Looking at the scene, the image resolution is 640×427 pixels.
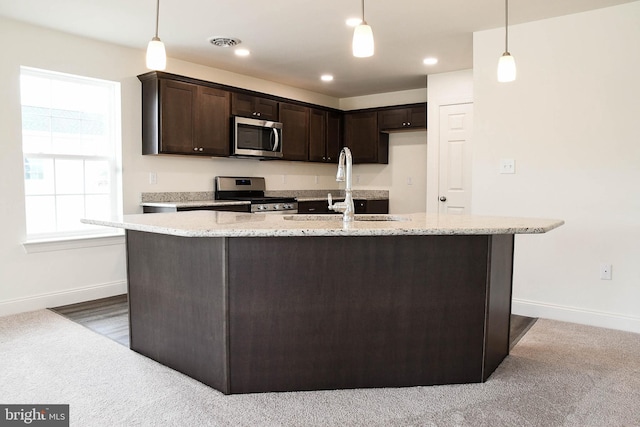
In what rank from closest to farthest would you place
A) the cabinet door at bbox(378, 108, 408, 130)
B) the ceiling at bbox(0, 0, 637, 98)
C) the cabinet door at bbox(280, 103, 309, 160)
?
the ceiling at bbox(0, 0, 637, 98) < the cabinet door at bbox(280, 103, 309, 160) < the cabinet door at bbox(378, 108, 408, 130)

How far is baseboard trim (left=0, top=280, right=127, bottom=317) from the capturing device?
3765 millimetres

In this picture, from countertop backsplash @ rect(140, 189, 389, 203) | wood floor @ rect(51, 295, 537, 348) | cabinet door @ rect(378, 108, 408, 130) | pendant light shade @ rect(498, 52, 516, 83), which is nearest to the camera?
pendant light shade @ rect(498, 52, 516, 83)

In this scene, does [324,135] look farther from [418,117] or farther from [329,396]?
[329,396]

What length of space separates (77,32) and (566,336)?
4548mm

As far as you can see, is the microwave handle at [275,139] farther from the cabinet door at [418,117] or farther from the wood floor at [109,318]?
the wood floor at [109,318]

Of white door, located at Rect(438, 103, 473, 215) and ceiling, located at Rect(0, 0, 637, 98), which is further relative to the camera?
white door, located at Rect(438, 103, 473, 215)

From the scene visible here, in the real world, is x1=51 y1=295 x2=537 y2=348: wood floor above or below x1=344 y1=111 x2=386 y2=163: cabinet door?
below

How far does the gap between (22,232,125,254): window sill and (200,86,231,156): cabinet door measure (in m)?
1.17

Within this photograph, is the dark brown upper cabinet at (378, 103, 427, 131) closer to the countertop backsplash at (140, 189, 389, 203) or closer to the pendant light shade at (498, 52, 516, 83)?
the countertop backsplash at (140, 189, 389, 203)

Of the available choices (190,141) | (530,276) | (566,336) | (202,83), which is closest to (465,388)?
(566,336)

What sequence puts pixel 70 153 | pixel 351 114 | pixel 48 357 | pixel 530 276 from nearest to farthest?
pixel 48 357 → pixel 530 276 → pixel 70 153 → pixel 351 114

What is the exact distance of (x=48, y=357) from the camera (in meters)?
2.80

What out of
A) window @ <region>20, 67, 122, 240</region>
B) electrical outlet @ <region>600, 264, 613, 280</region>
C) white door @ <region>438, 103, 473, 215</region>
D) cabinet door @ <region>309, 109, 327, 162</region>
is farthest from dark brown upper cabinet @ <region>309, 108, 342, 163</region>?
electrical outlet @ <region>600, 264, 613, 280</region>

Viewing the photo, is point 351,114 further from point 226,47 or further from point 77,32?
point 77,32
